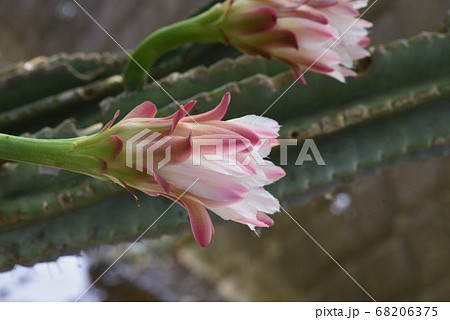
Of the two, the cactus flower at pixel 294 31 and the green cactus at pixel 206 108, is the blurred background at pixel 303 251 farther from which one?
the cactus flower at pixel 294 31

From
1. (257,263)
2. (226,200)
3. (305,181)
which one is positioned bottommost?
(257,263)

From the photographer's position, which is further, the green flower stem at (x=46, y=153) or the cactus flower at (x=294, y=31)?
the cactus flower at (x=294, y=31)

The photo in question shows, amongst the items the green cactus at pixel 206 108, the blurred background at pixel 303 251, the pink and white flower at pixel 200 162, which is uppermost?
the pink and white flower at pixel 200 162

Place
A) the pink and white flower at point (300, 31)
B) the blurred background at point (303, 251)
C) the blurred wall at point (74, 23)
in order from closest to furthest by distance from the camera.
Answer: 1. the pink and white flower at point (300, 31)
2. the blurred background at point (303, 251)
3. the blurred wall at point (74, 23)

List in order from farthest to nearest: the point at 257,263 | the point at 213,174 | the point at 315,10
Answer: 1. the point at 257,263
2. the point at 315,10
3. the point at 213,174

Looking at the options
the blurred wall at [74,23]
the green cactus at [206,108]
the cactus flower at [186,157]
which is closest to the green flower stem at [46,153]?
the cactus flower at [186,157]

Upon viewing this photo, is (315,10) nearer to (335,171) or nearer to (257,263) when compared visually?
(335,171)

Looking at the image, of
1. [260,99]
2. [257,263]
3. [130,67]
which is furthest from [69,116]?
[257,263]

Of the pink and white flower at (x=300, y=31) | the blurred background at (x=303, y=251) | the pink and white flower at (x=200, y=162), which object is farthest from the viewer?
the blurred background at (x=303, y=251)

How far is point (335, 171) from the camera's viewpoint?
1.95 ft

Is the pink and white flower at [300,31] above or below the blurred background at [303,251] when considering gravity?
above

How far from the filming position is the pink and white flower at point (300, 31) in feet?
1.66

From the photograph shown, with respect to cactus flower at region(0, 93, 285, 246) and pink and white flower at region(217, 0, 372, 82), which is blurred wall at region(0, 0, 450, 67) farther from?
cactus flower at region(0, 93, 285, 246)

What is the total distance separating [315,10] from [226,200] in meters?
0.23
